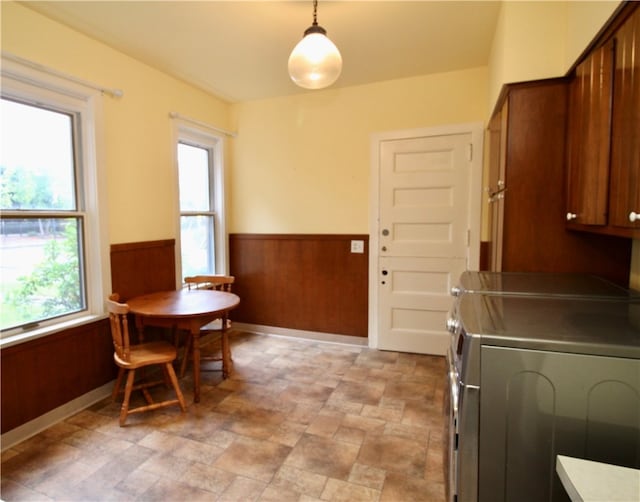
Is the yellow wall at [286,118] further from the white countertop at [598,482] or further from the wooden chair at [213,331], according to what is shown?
the white countertop at [598,482]

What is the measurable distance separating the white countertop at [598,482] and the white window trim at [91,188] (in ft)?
8.87

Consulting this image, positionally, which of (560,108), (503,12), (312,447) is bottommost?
(312,447)

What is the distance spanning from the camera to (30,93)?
2127mm

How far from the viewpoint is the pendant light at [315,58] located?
6.39ft

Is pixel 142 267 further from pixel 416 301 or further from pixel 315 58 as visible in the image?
pixel 416 301

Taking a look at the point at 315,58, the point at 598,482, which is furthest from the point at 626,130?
the point at 315,58

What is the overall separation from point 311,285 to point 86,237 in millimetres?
2074

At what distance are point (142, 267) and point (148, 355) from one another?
0.86 metres

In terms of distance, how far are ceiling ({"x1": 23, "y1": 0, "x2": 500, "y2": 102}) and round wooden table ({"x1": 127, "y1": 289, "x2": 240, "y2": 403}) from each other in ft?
6.33

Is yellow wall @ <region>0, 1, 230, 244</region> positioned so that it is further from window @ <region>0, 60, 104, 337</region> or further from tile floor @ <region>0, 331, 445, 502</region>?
tile floor @ <region>0, 331, 445, 502</region>

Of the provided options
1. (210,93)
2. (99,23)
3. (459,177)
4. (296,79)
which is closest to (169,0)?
(99,23)

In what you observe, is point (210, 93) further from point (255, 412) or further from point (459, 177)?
point (255, 412)

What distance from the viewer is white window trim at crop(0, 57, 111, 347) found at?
88.7 inches

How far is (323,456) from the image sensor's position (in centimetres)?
195
